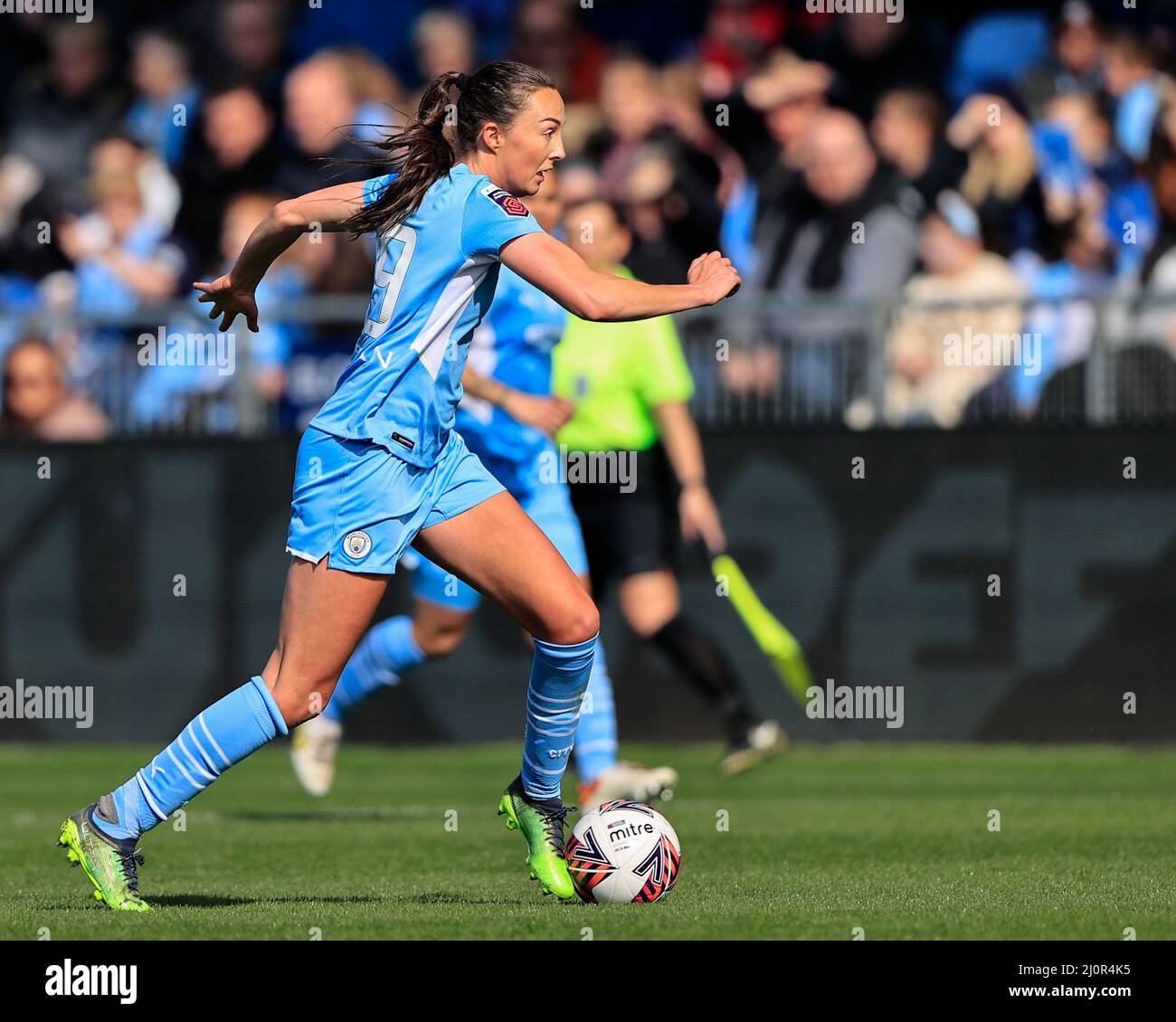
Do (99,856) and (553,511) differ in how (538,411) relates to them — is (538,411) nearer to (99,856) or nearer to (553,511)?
(553,511)

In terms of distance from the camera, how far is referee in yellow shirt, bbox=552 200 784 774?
36.3 feet

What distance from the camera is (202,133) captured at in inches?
637

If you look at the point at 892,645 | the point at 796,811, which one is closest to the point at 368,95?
the point at 892,645

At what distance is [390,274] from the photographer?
6559 mm

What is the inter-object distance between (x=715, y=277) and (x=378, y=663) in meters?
4.54

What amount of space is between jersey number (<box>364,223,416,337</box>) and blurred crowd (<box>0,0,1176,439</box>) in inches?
169

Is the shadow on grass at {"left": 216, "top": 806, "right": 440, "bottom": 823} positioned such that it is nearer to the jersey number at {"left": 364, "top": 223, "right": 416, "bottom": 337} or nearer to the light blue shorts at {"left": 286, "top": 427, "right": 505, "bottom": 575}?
the light blue shorts at {"left": 286, "top": 427, "right": 505, "bottom": 575}

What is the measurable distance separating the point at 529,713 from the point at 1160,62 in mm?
8976

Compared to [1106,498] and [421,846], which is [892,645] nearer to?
[1106,498]

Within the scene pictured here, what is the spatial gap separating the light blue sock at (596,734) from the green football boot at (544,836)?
2418 millimetres

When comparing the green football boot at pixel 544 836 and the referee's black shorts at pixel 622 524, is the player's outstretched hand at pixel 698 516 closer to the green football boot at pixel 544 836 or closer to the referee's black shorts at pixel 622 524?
the referee's black shorts at pixel 622 524

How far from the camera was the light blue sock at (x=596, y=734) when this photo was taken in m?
9.48

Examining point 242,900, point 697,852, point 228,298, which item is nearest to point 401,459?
point 228,298
